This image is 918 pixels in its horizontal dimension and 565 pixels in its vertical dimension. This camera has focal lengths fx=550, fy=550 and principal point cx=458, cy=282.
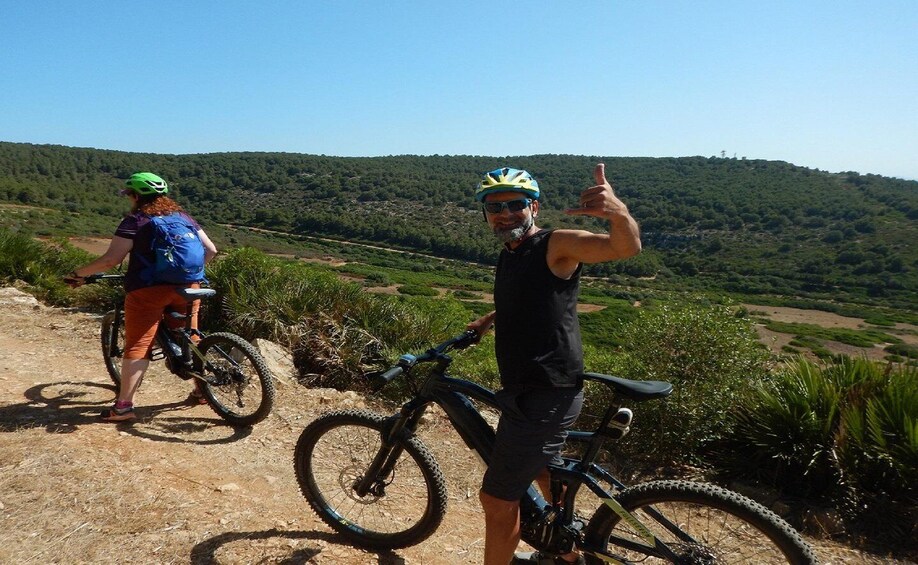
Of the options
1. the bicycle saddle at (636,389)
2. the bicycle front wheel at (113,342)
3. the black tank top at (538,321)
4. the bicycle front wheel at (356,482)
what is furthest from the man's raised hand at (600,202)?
the bicycle front wheel at (113,342)

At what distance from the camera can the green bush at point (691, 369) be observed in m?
4.44

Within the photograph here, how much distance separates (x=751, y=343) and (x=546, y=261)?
12.2ft

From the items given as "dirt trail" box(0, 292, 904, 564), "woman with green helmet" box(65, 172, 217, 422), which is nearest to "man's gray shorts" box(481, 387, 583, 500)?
"dirt trail" box(0, 292, 904, 564)

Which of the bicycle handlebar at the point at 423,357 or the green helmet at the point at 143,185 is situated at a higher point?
the green helmet at the point at 143,185

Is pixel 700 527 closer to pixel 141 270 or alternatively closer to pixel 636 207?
pixel 141 270

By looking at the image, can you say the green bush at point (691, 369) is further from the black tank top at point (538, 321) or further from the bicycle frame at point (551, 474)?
the black tank top at point (538, 321)

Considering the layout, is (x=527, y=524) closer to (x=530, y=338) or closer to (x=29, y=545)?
(x=530, y=338)

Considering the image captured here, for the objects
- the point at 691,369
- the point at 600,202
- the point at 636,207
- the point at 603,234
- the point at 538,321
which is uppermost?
the point at 600,202

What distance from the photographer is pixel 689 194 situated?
87.4 meters

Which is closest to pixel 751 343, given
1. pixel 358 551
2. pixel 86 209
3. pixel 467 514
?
pixel 467 514

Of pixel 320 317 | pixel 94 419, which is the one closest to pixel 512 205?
pixel 94 419

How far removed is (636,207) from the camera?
81812 mm

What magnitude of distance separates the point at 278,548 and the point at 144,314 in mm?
2240

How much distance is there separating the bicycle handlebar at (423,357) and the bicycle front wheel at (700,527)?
39.7 inches
